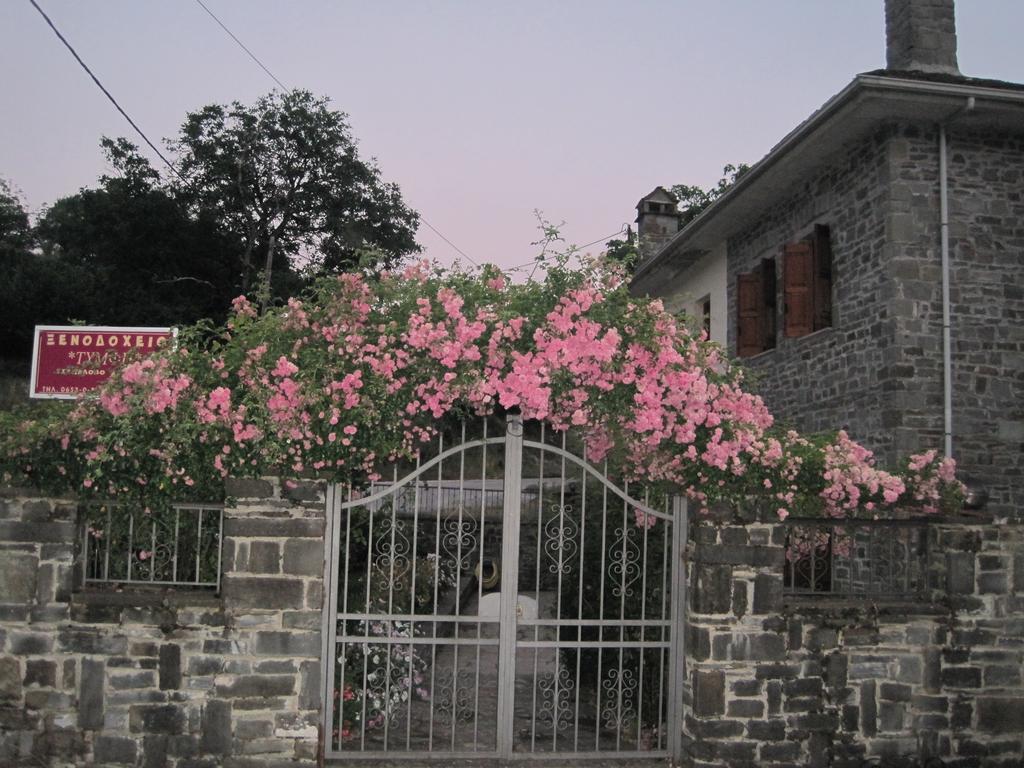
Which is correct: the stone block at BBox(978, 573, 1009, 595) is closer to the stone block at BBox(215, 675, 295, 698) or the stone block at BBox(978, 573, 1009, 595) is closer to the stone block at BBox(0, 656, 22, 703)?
the stone block at BBox(215, 675, 295, 698)

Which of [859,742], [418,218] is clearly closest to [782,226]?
[859,742]

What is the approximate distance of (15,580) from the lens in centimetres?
552

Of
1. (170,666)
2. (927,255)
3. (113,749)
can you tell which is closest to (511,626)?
(170,666)

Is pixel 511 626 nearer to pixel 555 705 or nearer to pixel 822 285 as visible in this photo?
pixel 555 705

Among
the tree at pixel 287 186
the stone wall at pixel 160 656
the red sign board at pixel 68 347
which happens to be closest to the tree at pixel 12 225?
the tree at pixel 287 186

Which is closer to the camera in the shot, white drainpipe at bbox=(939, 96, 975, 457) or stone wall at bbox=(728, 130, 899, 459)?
white drainpipe at bbox=(939, 96, 975, 457)

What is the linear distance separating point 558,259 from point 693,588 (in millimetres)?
2154

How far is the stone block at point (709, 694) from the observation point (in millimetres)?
5750

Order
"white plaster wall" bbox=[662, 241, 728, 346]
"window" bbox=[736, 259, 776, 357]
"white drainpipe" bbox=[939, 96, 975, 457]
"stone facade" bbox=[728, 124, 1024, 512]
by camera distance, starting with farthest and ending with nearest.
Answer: "white plaster wall" bbox=[662, 241, 728, 346] → "window" bbox=[736, 259, 776, 357] → "stone facade" bbox=[728, 124, 1024, 512] → "white drainpipe" bbox=[939, 96, 975, 457]

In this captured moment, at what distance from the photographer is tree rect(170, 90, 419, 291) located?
30.7 m

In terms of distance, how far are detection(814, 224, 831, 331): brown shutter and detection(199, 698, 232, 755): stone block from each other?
8.10 m

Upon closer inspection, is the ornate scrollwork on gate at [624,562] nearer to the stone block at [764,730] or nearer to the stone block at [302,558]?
the stone block at [764,730]

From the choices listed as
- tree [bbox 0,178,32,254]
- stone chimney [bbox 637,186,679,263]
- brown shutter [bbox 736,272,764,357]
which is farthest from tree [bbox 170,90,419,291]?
brown shutter [bbox 736,272,764,357]

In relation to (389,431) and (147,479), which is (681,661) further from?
(147,479)
